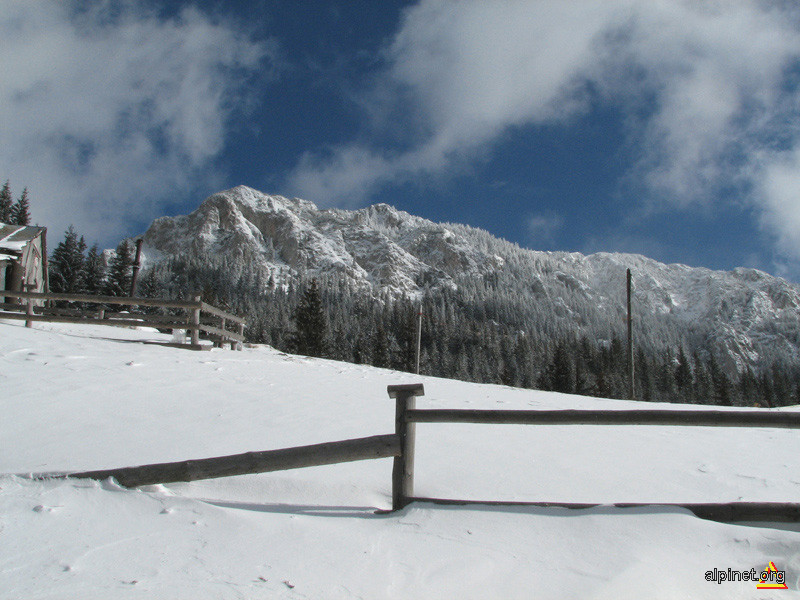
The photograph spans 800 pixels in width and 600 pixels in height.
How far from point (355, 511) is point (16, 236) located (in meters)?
32.6

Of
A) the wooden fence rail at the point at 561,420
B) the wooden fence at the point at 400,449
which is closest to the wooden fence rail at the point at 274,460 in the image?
the wooden fence at the point at 400,449

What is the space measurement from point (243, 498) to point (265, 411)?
3740 millimetres

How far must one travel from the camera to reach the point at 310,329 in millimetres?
43625

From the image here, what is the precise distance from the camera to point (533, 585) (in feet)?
10.4

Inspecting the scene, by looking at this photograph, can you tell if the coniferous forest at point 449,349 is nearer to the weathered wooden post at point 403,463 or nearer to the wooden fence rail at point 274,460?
the wooden fence rail at point 274,460

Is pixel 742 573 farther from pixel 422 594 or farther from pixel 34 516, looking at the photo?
pixel 34 516

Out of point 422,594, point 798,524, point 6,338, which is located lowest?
point 422,594

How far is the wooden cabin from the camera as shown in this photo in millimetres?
26484

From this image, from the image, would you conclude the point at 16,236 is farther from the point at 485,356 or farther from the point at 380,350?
the point at 485,356

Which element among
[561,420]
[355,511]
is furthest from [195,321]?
[561,420]

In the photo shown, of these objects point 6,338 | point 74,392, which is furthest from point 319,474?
point 6,338

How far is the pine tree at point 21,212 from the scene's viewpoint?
191 ft

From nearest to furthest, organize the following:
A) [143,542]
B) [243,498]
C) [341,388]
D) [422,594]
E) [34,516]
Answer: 1. [422,594]
2. [143,542]
3. [34,516]
4. [243,498]
5. [341,388]

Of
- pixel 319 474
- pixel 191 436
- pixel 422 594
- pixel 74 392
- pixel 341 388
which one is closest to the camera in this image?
pixel 422 594
